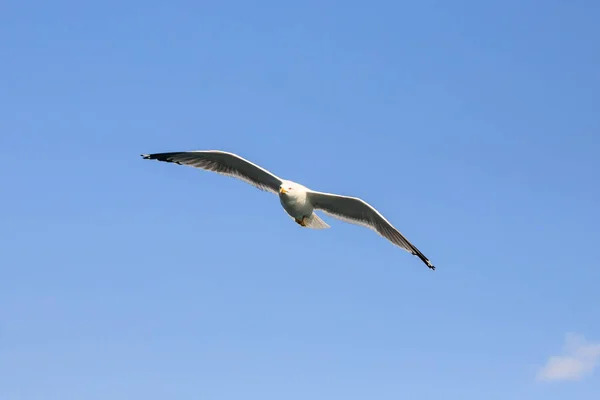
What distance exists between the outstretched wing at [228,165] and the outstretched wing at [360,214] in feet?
4.62

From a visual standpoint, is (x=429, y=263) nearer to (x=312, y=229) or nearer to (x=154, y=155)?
(x=312, y=229)

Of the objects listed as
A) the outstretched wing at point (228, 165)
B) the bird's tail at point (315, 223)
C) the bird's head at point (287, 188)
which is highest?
the outstretched wing at point (228, 165)

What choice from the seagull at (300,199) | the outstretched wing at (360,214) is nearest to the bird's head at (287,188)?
the seagull at (300,199)

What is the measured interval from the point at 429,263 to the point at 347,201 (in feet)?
9.19

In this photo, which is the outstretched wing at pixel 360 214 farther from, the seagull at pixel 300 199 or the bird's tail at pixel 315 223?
the bird's tail at pixel 315 223

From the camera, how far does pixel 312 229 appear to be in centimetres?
2152

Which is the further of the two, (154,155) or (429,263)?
(154,155)

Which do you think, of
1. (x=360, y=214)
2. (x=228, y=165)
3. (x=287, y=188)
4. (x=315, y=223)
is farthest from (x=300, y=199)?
(x=228, y=165)

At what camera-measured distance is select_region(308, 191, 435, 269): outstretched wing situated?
68.8 feet

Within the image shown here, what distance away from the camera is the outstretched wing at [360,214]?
21.0 m

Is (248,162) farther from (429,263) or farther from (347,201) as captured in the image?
(429,263)

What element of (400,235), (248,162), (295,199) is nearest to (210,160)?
(248,162)

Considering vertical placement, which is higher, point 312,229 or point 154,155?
point 154,155

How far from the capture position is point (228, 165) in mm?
22609
